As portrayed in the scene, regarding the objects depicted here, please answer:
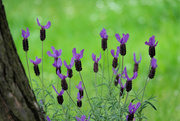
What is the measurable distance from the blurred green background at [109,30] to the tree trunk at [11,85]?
1.78m

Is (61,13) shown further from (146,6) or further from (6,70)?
(6,70)

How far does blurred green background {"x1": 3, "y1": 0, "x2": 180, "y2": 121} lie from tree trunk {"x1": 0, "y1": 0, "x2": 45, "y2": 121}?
1.78 metres

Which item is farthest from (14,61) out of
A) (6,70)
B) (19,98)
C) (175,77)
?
(175,77)

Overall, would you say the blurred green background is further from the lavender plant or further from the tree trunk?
the tree trunk

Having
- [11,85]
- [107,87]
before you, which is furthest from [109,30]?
[11,85]

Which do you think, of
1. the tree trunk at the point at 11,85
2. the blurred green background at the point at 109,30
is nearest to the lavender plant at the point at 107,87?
the tree trunk at the point at 11,85

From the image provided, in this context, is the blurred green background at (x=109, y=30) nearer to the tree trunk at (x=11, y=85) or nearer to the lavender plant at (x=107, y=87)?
the lavender plant at (x=107, y=87)

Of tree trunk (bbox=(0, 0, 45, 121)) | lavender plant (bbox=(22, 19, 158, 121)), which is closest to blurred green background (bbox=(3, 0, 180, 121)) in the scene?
lavender plant (bbox=(22, 19, 158, 121))

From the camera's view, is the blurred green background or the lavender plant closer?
the lavender plant

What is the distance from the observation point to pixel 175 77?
12.0ft

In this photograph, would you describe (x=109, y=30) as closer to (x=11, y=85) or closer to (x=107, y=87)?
(x=107, y=87)

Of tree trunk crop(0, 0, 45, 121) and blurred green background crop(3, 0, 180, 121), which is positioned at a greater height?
blurred green background crop(3, 0, 180, 121)

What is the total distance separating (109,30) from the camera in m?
4.56

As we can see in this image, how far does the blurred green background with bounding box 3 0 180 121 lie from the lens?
3.69m
